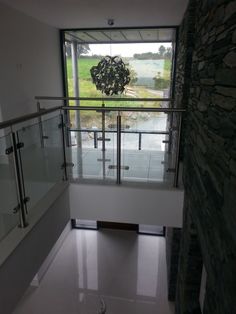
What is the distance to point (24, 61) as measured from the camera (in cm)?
385

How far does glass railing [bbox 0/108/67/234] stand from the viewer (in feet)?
6.35

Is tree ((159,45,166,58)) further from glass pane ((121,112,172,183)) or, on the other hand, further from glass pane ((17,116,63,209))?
glass pane ((17,116,63,209))

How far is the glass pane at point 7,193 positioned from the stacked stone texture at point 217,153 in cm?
146

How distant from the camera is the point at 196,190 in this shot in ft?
6.60

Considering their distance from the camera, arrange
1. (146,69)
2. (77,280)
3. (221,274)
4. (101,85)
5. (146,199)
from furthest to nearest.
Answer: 1. (146,69)
2. (77,280)
3. (101,85)
4. (146,199)
5. (221,274)

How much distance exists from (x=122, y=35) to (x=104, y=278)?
480 cm

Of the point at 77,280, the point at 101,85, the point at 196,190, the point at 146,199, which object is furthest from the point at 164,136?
the point at 77,280

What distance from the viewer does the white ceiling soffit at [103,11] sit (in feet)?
10.1

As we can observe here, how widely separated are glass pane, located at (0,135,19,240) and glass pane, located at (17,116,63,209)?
0.49 feet

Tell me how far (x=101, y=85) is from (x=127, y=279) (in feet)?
11.7

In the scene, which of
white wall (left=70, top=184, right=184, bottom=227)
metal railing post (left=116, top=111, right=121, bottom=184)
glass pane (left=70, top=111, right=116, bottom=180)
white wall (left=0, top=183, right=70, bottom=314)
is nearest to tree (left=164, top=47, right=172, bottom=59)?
glass pane (left=70, top=111, right=116, bottom=180)

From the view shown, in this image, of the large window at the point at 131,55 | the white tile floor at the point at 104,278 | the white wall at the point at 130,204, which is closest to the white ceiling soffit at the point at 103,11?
the large window at the point at 131,55

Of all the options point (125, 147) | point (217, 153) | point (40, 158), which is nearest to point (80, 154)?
point (125, 147)

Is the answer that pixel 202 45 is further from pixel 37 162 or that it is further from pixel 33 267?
pixel 33 267
